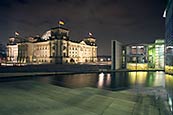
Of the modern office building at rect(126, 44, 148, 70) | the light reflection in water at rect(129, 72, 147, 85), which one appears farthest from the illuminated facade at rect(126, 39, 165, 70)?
the light reflection in water at rect(129, 72, 147, 85)

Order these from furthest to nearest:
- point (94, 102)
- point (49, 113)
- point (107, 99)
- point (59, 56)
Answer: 1. point (59, 56)
2. point (107, 99)
3. point (94, 102)
4. point (49, 113)

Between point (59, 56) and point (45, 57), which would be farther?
point (45, 57)

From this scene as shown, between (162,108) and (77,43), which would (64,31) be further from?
(162,108)

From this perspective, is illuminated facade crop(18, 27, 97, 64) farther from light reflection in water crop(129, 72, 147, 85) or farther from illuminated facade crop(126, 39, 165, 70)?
light reflection in water crop(129, 72, 147, 85)

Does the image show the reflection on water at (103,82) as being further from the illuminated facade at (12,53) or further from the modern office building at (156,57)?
the illuminated facade at (12,53)

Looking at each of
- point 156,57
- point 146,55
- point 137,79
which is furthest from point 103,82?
point 156,57

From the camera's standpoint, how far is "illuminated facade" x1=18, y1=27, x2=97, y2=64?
12119 cm

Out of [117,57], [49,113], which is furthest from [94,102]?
[117,57]

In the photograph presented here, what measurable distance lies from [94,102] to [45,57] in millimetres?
119026

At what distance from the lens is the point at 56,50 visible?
12088 cm

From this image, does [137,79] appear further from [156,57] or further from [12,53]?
[12,53]

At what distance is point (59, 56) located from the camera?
12038 centimetres

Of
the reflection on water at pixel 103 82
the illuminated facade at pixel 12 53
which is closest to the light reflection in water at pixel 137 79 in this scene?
the reflection on water at pixel 103 82

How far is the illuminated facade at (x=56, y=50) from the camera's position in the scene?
121 metres
